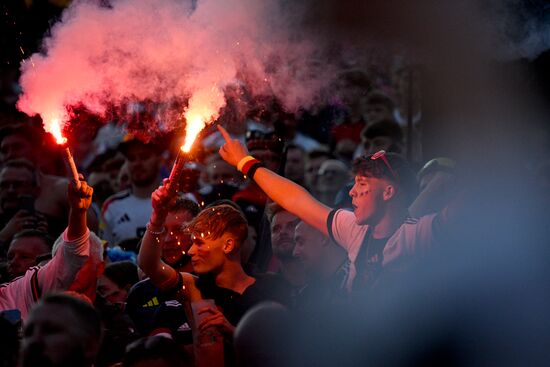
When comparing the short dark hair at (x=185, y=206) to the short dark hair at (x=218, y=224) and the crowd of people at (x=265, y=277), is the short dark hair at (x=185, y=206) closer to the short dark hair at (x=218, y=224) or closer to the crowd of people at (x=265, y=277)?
the crowd of people at (x=265, y=277)

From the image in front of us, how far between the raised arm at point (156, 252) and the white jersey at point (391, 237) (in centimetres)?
99

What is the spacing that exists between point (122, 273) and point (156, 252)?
1.27 meters

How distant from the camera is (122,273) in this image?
6.34 m

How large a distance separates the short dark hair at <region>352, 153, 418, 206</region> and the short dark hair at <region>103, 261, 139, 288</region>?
2017 millimetres

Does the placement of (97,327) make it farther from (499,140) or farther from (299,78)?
(499,140)

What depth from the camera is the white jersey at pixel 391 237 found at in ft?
15.6

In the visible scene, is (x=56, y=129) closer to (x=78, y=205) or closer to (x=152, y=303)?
(x=78, y=205)

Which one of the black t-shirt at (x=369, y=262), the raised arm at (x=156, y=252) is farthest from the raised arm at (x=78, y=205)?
the black t-shirt at (x=369, y=262)

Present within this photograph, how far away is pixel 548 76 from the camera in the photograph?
20.8 ft

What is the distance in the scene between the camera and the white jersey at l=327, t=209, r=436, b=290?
15.6 feet

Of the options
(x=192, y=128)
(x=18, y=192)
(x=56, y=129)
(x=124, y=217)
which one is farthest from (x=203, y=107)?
(x=18, y=192)

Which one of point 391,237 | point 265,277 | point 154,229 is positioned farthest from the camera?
point 265,277

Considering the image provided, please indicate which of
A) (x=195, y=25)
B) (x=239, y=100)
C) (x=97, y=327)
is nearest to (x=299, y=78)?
(x=239, y=100)

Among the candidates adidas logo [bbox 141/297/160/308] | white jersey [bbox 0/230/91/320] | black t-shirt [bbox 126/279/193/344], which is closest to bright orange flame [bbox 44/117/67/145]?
white jersey [bbox 0/230/91/320]
